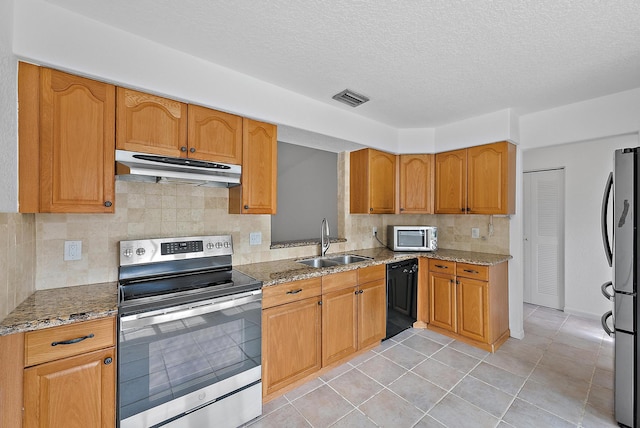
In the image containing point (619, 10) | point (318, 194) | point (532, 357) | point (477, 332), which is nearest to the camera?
point (619, 10)

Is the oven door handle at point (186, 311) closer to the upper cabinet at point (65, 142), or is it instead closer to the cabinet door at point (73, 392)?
the cabinet door at point (73, 392)

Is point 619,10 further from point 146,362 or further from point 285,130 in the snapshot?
point 146,362

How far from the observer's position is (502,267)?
3051mm

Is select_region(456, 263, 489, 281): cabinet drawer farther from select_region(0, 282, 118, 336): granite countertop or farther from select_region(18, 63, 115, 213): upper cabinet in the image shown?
select_region(18, 63, 115, 213): upper cabinet

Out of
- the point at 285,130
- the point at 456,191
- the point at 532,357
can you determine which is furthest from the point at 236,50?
the point at 532,357

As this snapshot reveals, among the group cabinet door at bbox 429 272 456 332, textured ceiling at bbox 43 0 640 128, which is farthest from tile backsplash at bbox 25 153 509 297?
textured ceiling at bbox 43 0 640 128

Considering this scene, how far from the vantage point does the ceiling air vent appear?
250 centimetres

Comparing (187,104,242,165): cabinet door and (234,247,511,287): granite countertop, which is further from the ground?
(187,104,242,165): cabinet door

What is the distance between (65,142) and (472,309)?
3516 millimetres

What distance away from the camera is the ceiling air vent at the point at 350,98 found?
2.50 m

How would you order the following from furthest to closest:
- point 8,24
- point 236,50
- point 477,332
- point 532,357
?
point 477,332
point 532,357
point 236,50
point 8,24

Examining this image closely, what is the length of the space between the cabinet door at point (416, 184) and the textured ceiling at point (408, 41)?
1.10 meters

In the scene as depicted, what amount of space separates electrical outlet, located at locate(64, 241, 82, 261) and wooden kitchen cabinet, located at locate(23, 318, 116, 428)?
0.63 metres

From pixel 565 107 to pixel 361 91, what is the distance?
2.12 metres
